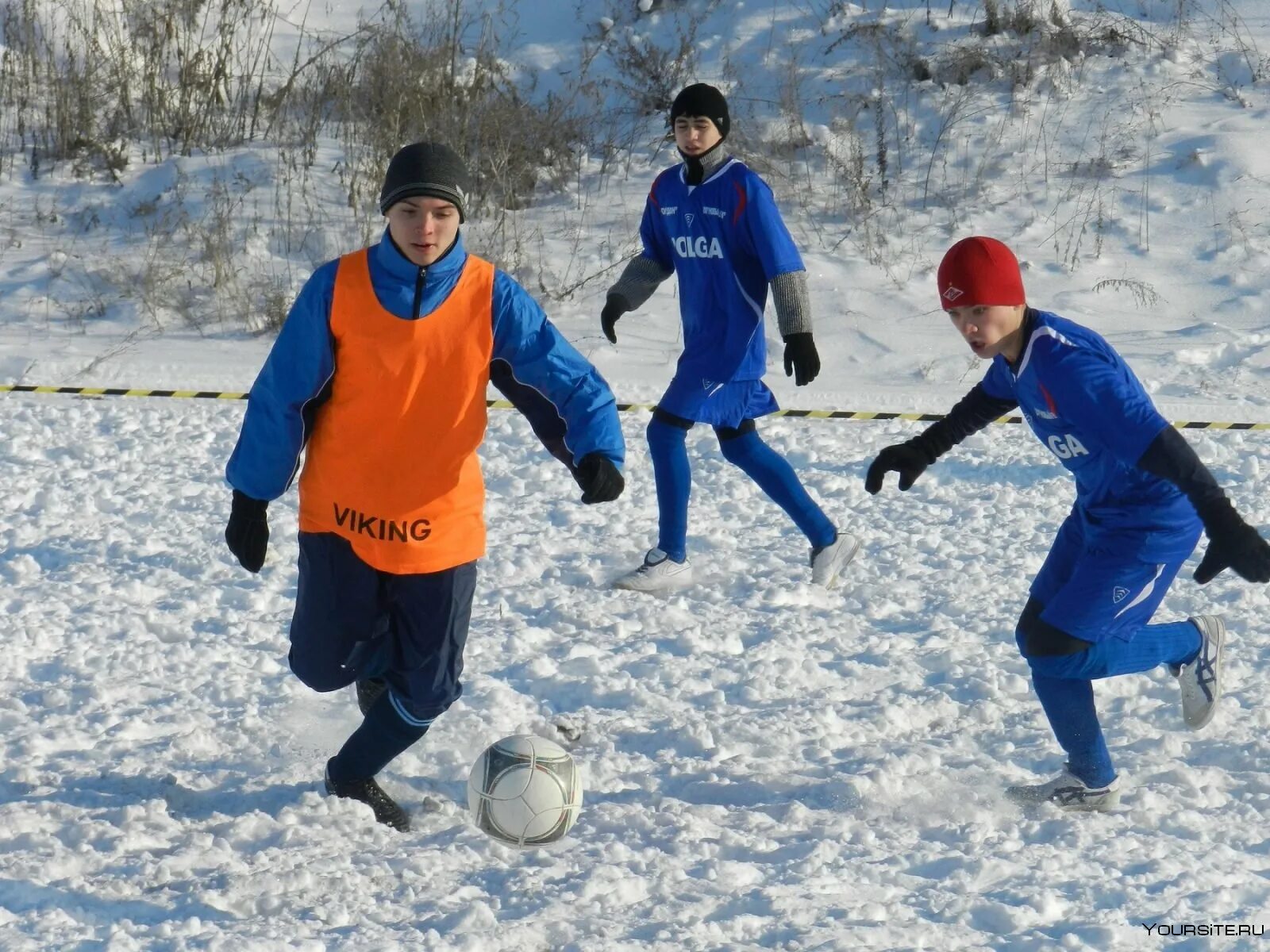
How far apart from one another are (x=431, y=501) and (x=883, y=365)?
528 centimetres

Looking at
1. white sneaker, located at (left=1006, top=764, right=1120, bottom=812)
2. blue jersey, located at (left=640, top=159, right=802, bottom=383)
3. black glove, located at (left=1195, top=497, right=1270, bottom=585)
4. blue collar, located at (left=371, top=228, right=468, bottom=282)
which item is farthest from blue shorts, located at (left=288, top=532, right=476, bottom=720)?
blue jersey, located at (left=640, top=159, right=802, bottom=383)

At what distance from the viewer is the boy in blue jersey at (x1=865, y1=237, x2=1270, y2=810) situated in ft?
11.0

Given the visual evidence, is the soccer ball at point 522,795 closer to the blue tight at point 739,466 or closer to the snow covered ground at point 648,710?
the snow covered ground at point 648,710

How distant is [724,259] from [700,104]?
540mm

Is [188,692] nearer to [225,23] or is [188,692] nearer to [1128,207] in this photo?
[1128,207]

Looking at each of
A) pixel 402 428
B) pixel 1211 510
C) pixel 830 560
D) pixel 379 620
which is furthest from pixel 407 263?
pixel 830 560

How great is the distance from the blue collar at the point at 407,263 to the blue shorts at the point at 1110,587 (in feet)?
5.62

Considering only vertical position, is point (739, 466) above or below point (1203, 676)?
above

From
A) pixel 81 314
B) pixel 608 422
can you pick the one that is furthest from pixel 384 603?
pixel 81 314

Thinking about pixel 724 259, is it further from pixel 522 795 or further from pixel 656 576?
pixel 522 795

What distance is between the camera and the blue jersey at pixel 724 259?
5.15m

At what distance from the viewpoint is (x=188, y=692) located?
4457 millimetres

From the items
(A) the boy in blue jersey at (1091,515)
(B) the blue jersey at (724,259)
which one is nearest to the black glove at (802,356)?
(B) the blue jersey at (724,259)

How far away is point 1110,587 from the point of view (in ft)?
12.1
